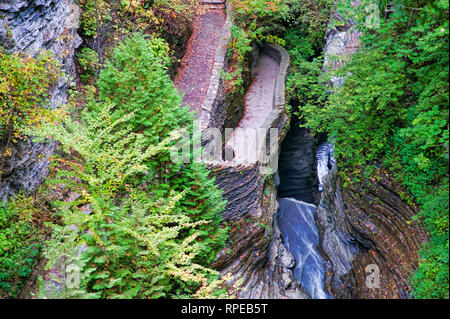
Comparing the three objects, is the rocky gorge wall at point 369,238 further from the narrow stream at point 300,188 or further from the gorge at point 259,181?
the narrow stream at point 300,188

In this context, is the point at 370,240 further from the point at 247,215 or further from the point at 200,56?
the point at 200,56

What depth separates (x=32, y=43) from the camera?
285 inches

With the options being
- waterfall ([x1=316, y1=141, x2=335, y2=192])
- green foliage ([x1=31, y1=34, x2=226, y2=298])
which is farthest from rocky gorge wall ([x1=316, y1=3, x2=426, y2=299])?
green foliage ([x1=31, y1=34, x2=226, y2=298])

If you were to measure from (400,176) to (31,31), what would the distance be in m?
10.1

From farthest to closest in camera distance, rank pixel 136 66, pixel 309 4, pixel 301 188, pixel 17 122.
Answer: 1. pixel 301 188
2. pixel 309 4
3. pixel 136 66
4. pixel 17 122

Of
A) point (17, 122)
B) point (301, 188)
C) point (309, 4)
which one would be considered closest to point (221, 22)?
point (309, 4)

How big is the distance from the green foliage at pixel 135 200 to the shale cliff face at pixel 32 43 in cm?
103

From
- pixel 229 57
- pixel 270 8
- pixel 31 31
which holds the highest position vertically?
pixel 270 8

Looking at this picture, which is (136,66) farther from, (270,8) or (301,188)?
(301,188)

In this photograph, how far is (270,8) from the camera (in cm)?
1395

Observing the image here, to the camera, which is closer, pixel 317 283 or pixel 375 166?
pixel 375 166

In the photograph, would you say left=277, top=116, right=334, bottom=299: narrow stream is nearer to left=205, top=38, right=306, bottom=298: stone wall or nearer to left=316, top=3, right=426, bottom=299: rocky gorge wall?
left=316, top=3, right=426, bottom=299: rocky gorge wall

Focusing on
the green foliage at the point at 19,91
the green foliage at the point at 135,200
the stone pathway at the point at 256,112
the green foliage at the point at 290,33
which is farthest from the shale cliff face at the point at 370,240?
the green foliage at the point at 19,91

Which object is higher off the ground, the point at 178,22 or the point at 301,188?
the point at 178,22
